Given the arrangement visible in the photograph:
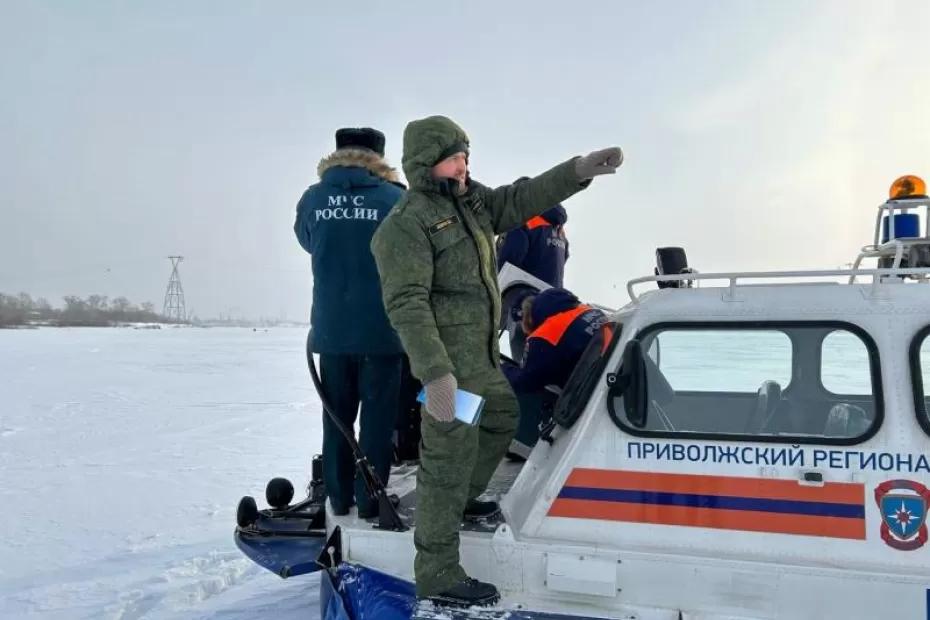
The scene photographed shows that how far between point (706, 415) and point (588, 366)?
116 cm

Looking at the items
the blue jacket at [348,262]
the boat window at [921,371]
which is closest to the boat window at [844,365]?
the boat window at [921,371]

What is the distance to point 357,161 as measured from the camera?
3.39 m

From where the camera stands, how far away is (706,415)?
3.84 meters

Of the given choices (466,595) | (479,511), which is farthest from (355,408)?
(466,595)

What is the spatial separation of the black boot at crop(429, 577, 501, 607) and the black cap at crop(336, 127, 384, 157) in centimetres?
192

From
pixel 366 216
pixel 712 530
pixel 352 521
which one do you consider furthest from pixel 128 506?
pixel 712 530

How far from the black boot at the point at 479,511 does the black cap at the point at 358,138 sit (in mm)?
1615

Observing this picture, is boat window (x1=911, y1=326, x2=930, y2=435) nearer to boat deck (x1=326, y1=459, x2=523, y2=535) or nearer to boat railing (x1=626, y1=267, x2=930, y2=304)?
boat railing (x1=626, y1=267, x2=930, y2=304)

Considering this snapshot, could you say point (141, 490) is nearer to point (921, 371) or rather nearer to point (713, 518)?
point (713, 518)

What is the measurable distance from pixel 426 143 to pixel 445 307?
594 mm

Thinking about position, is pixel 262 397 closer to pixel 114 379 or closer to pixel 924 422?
pixel 114 379

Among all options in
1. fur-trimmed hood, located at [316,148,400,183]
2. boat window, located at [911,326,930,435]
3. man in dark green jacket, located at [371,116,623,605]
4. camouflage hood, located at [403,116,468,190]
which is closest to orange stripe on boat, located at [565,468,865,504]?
boat window, located at [911,326,930,435]

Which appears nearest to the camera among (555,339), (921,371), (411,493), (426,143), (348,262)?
(921,371)

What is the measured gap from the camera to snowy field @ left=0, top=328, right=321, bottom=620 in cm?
422
